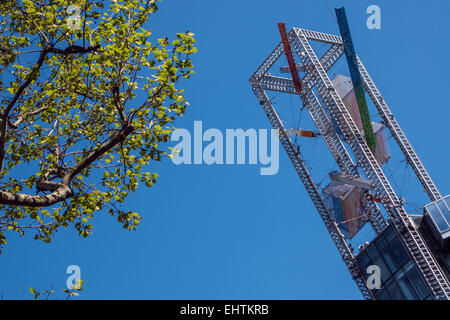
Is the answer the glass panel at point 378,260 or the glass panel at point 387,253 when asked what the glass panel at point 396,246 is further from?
the glass panel at point 378,260

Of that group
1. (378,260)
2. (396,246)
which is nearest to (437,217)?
(396,246)

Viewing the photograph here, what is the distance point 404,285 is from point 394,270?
140 cm

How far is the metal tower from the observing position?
1818 inches

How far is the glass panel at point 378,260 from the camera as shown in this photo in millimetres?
49188

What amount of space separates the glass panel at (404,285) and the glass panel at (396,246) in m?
1.08

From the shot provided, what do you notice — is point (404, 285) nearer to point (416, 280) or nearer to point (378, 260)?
point (416, 280)

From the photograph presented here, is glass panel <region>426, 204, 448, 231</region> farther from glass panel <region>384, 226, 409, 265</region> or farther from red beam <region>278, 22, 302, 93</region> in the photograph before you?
red beam <region>278, 22, 302, 93</region>

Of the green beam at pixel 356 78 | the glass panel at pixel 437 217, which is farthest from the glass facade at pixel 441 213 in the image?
the green beam at pixel 356 78

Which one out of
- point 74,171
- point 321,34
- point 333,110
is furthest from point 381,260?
point 74,171

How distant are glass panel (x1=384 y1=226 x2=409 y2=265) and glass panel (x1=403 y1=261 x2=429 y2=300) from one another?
60 centimetres

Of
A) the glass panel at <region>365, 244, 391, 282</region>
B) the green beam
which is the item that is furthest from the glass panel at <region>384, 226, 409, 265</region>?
the green beam

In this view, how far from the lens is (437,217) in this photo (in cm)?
4628
